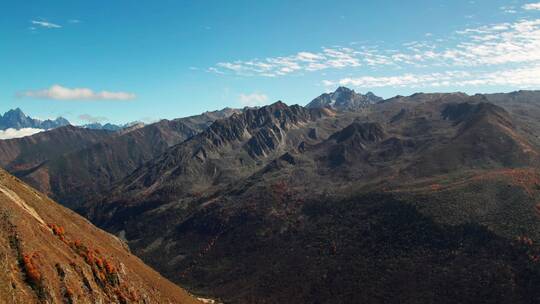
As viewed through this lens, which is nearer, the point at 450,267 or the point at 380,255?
the point at 450,267

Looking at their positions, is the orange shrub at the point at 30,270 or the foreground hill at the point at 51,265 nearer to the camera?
the foreground hill at the point at 51,265

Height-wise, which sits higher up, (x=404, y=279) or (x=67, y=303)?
(x=67, y=303)

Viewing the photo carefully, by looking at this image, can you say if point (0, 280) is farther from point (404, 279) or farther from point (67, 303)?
point (404, 279)

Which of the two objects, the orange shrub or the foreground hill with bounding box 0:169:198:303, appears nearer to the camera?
the foreground hill with bounding box 0:169:198:303

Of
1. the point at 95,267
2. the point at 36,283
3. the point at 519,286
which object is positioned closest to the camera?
the point at 36,283

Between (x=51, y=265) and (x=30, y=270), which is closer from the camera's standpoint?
(x=30, y=270)

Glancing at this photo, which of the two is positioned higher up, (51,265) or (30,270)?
(30,270)

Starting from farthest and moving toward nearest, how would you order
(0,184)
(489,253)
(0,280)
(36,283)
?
(489,253)
(0,184)
(36,283)
(0,280)

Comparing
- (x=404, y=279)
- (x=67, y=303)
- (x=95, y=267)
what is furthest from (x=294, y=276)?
(x=67, y=303)
